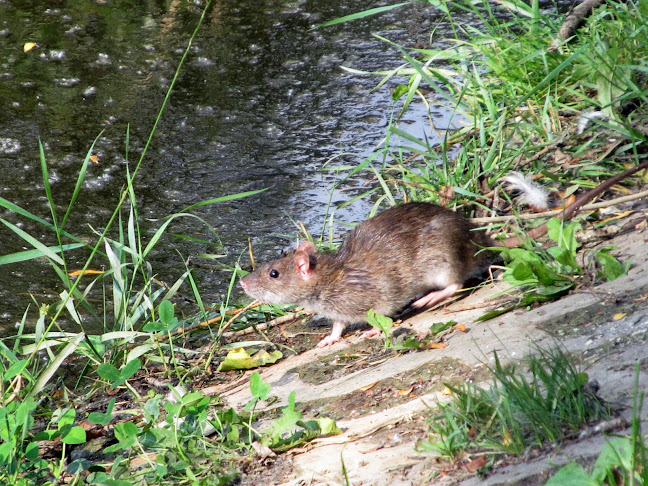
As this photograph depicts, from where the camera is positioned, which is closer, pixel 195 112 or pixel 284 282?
pixel 284 282

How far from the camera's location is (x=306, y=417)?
303 centimetres

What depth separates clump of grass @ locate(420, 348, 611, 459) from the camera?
6.98 feet

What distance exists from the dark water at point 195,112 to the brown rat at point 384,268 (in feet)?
1.89

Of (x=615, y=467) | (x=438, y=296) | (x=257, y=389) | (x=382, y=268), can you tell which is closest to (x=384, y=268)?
(x=382, y=268)

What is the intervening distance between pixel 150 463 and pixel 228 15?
5.84 m

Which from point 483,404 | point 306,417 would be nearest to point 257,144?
point 306,417

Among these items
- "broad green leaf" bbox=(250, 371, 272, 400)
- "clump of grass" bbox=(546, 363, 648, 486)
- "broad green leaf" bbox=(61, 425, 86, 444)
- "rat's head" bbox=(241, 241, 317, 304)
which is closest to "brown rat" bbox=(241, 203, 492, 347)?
"rat's head" bbox=(241, 241, 317, 304)

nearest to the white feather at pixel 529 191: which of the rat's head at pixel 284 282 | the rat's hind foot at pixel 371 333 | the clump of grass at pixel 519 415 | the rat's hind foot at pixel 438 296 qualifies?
the rat's hind foot at pixel 438 296

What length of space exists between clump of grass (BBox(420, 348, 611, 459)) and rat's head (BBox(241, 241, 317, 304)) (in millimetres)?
2017

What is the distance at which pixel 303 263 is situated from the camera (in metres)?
4.35

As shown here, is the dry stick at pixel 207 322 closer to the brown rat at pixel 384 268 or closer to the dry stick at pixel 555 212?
the brown rat at pixel 384 268

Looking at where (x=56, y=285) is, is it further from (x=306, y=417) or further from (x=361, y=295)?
(x=306, y=417)

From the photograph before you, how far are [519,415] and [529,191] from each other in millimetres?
2218

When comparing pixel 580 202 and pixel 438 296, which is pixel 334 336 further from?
pixel 580 202
